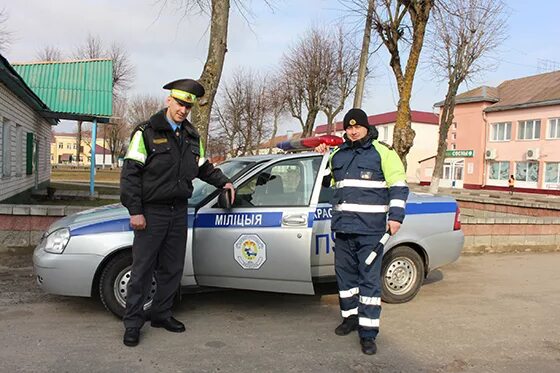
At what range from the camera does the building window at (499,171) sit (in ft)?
126

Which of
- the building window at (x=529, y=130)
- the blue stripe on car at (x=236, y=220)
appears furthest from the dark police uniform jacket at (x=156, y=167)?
the building window at (x=529, y=130)

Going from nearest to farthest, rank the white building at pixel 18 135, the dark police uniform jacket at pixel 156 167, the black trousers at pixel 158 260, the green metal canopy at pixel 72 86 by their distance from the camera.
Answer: the dark police uniform jacket at pixel 156 167, the black trousers at pixel 158 260, the white building at pixel 18 135, the green metal canopy at pixel 72 86

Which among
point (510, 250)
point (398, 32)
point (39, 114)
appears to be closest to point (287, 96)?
point (39, 114)

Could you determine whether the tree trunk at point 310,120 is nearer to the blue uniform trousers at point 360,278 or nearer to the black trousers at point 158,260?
the blue uniform trousers at point 360,278

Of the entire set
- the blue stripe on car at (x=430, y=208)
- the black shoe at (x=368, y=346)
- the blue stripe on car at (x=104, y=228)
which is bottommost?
the black shoe at (x=368, y=346)

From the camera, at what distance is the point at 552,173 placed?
113 ft

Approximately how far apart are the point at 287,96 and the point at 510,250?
26.4 meters

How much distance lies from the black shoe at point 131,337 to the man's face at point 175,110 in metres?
1.76

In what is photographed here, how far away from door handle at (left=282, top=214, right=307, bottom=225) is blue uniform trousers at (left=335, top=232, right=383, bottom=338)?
450 mm

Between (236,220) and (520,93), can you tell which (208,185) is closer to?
(236,220)

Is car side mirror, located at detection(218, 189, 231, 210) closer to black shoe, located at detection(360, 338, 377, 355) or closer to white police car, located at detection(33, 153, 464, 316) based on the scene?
white police car, located at detection(33, 153, 464, 316)

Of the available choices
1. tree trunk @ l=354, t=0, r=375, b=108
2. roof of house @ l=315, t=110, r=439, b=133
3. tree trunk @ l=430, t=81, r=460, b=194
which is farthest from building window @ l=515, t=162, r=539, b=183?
tree trunk @ l=354, t=0, r=375, b=108

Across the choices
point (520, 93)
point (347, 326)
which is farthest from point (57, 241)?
point (520, 93)

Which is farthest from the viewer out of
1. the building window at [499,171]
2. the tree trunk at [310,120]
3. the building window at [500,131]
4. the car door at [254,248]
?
the building window at [500,131]
